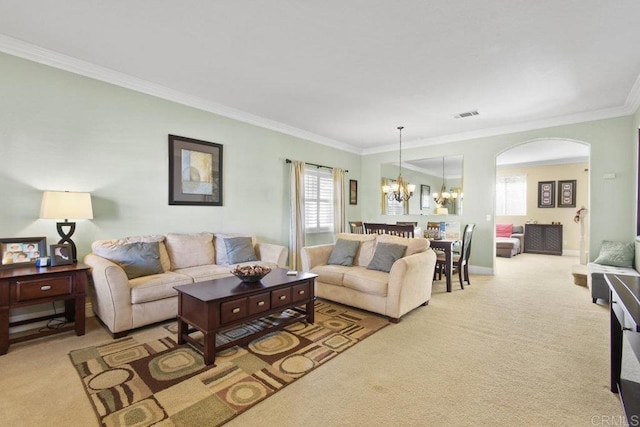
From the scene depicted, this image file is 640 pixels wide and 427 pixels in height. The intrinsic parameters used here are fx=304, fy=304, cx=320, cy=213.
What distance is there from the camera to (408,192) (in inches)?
249

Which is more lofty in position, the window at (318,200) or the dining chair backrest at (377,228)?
the window at (318,200)

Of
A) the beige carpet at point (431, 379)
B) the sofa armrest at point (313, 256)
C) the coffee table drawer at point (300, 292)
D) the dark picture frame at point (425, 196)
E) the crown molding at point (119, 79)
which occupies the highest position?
the crown molding at point (119, 79)

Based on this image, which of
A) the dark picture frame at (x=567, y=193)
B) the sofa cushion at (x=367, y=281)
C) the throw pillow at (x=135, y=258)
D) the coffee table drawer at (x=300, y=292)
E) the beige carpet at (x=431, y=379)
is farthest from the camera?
the dark picture frame at (x=567, y=193)

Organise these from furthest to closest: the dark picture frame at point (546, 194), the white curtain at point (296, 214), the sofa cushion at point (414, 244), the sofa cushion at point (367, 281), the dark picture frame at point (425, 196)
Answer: the dark picture frame at point (546, 194), the dark picture frame at point (425, 196), the white curtain at point (296, 214), the sofa cushion at point (414, 244), the sofa cushion at point (367, 281)

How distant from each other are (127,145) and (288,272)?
101 inches

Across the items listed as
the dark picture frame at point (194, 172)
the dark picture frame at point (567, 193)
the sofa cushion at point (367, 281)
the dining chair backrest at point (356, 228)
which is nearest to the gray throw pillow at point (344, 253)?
the sofa cushion at point (367, 281)

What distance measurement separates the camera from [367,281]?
358 cm

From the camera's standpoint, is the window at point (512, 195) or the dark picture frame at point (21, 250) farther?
the window at point (512, 195)

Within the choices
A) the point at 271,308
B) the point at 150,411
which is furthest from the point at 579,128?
the point at 150,411

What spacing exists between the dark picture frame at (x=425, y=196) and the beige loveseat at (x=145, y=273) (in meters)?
4.51

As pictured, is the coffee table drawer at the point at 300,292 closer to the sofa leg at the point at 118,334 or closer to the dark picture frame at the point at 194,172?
the sofa leg at the point at 118,334

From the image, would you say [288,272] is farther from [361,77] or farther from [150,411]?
[361,77]

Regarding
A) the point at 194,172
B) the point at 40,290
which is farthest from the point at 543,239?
the point at 40,290

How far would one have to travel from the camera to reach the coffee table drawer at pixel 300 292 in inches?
125
